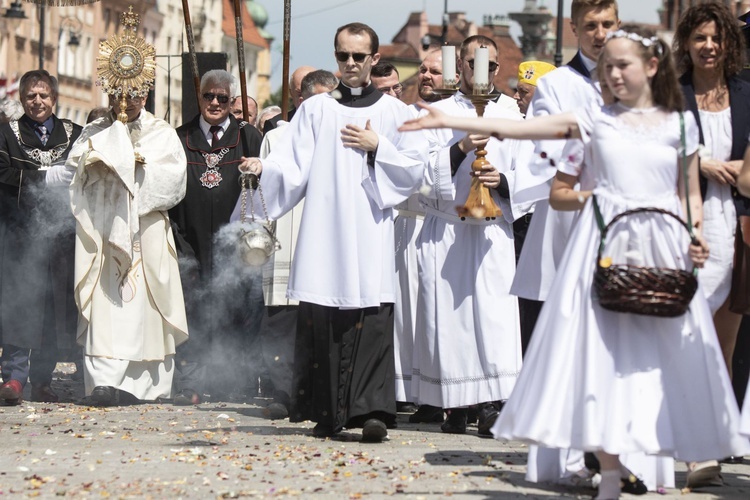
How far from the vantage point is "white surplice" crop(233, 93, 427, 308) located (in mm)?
9758

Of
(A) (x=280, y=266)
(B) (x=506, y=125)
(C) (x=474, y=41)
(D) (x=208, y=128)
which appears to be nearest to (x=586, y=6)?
(C) (x=474, y=41)

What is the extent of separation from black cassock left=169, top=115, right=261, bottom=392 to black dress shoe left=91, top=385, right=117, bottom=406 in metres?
0.63

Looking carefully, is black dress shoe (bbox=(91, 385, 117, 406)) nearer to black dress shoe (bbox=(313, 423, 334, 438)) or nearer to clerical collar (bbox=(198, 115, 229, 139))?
clerical collar (bbox=(198, 115, 229, 139))

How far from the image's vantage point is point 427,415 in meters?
11.2

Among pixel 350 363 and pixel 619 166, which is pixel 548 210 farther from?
pixel 619 166

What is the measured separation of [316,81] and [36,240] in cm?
251

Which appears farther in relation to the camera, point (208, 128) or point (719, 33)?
point (208, 128)

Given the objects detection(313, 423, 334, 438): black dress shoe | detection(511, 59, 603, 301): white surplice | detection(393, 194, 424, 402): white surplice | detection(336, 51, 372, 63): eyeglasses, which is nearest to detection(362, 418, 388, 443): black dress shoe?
detection(313, 423, 334, 438): black dress shoe

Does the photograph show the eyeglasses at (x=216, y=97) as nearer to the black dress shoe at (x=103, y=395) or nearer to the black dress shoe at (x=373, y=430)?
the black dress shoe at (x=103, y=395)

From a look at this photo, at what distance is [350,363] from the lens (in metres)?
9.71

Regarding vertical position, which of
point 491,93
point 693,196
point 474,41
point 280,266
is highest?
point 474,41

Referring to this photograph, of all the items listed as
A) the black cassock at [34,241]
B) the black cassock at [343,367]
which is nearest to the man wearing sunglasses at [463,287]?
the black cassock at [343,367]

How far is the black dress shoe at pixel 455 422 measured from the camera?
1042 centimetres

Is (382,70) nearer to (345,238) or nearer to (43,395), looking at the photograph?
(345,238)
